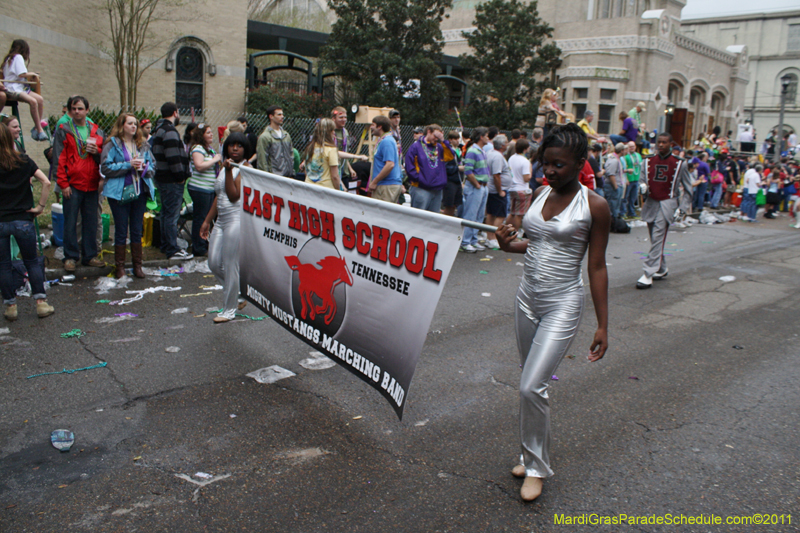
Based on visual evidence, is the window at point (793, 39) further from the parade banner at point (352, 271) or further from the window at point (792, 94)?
the parade banner at point (352, 271)

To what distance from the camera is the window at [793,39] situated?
57844 millimetres

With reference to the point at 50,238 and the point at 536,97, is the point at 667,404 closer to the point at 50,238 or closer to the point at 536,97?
the point at 50,238

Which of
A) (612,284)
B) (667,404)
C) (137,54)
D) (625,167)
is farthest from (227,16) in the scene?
(667,404)

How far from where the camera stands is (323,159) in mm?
8852

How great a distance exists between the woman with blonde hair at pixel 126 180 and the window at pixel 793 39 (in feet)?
220

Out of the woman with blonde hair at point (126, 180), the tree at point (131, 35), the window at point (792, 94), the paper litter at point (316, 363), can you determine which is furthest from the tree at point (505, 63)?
the window at point (792, 94)

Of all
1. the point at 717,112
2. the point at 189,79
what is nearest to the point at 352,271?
the point at 189,79

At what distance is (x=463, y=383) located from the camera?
17.0 feet

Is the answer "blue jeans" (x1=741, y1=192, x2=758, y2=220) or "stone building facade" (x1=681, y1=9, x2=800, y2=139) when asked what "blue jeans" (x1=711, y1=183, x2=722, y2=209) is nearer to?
"blue jeans" (x1=741, y1=192, x2=758, y2=220)

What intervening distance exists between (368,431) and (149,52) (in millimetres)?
19377

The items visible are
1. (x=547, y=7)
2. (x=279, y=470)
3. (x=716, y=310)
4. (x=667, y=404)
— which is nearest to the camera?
(x=279, y=470)

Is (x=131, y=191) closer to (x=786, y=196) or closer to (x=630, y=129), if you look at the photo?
(x=630, y=129)

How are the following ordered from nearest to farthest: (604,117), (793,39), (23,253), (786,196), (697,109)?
1. (23,253)
2. (786,196)
3. (604,117)
4. (697,109)
5. (793,39)

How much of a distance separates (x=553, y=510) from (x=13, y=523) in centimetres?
286
